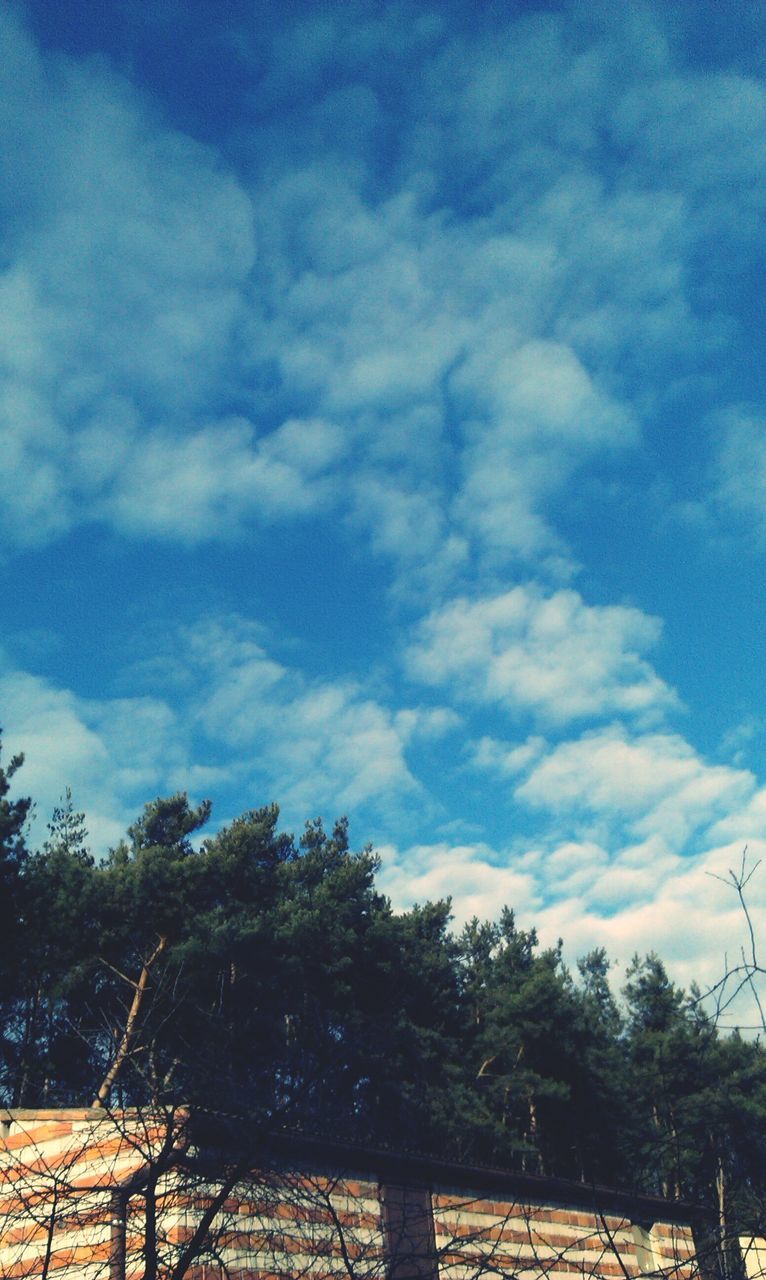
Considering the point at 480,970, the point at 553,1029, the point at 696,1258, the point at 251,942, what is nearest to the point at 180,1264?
the point at 696,1258

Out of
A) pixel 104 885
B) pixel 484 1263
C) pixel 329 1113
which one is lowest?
pixel 484 1263

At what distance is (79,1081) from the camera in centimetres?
450

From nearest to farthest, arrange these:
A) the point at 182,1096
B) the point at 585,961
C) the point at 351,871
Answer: the point at 182,1096 < the point at 351,871 < the point at 585,961

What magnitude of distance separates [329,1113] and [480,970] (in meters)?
36.7

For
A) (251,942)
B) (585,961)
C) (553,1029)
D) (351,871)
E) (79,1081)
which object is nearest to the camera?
(79,1081)

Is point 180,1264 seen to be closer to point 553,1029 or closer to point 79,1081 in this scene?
point 79,1081

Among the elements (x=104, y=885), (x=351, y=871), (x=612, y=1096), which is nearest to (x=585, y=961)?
(x=612, y=1096)

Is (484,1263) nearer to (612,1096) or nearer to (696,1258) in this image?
(696,1258)

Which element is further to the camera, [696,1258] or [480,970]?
[480,970]

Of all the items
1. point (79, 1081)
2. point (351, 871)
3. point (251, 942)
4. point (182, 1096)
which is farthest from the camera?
point (351, 871)

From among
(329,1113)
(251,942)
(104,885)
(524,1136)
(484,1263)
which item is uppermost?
(104,885)

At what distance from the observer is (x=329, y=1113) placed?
450 centimetres

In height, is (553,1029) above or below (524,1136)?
above

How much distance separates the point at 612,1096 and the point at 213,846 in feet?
56.3
